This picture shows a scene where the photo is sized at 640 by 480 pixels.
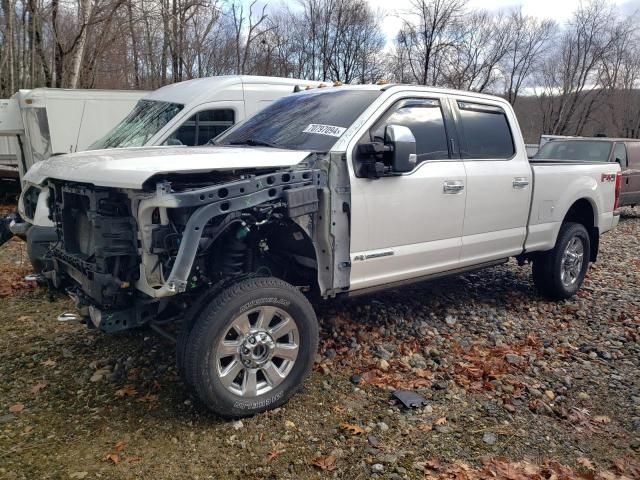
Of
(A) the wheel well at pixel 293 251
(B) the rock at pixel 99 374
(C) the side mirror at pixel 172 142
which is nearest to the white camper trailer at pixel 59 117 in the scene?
(C) the side mirror at pixel 172 142

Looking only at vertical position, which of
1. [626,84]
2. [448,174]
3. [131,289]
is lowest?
[131,289]

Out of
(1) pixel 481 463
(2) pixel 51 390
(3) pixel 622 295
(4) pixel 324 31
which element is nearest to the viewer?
(1) pixel 481 463

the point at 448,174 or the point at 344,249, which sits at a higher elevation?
the point at 448,174

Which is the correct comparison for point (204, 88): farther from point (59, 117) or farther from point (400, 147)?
point (400, 147)

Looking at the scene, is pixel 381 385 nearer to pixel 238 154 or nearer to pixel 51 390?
pixel 238 154

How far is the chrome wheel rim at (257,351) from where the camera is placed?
3.20m

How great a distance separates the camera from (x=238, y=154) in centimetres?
332

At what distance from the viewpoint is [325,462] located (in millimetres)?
2904

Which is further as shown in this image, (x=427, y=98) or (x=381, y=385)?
(x=427, y=98)

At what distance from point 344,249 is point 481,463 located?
158cm

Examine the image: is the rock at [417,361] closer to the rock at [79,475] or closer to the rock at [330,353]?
the rock at [330,353]

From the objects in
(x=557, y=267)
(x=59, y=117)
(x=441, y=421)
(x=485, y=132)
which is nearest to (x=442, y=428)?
(x=441, y=421)

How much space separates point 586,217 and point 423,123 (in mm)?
2924

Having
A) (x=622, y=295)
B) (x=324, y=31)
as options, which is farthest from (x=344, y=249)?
(x=324, y=31)
